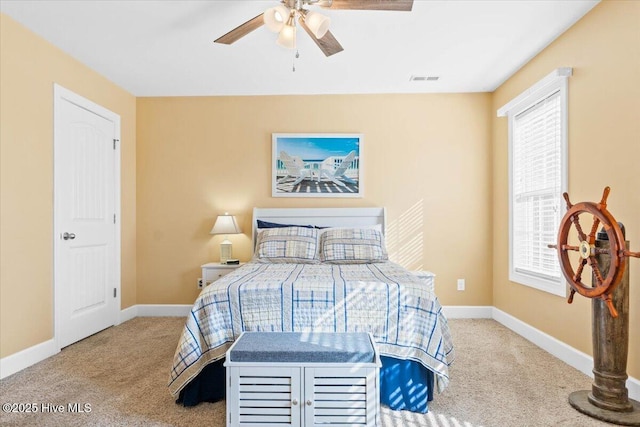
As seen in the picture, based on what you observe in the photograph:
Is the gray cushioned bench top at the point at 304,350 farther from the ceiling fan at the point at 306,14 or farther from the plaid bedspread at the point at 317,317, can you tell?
the ceiling fan at the point at 306,14

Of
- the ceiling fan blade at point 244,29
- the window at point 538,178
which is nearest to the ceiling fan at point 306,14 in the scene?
the ceiling fan blade at point 244,29

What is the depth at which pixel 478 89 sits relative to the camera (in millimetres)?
4273

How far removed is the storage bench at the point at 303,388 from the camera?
75.0 inches

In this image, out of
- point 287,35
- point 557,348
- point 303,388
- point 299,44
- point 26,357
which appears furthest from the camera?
point 299,44

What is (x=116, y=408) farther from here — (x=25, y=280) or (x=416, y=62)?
(x=416, y=62)

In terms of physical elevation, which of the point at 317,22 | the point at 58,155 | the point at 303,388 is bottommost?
the point at 303,388

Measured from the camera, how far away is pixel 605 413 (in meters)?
2.13

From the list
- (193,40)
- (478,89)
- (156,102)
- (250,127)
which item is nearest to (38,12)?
(193,40)

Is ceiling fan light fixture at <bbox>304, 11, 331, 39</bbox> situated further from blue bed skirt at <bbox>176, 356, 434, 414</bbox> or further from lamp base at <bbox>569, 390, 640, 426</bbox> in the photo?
lamp base at <bbox>569, 390, 640, 426</bbox>

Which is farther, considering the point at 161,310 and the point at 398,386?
the point at 161,310

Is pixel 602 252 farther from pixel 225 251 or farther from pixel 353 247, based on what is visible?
pixel 225 251

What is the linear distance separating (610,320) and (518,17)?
2.14 meters

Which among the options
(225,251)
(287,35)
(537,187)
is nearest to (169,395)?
(225,251)

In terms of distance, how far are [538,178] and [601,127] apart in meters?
0.87
